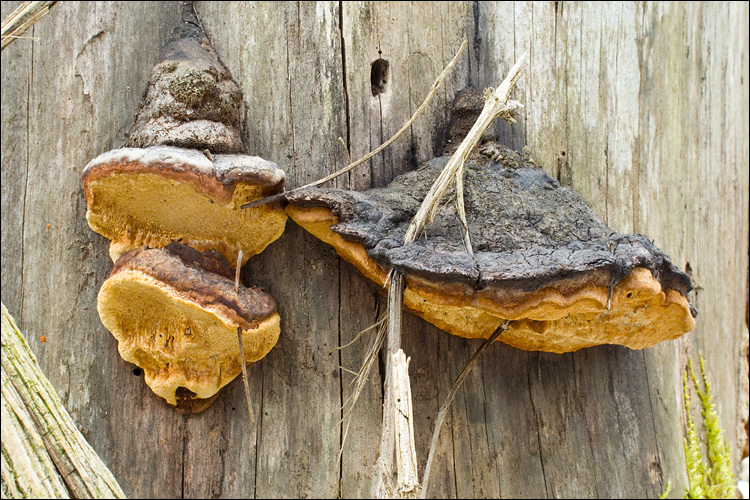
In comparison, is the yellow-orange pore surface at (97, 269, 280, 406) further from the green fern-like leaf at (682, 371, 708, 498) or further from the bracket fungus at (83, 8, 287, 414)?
the green fern-like leaf at (682, 371, 708, 498)

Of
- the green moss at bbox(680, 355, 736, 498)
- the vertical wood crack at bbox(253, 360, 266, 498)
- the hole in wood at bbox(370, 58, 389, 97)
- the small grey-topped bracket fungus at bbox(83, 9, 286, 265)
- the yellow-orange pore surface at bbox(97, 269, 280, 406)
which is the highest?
the hole in wood at bbox(370, 58, 389, 97)

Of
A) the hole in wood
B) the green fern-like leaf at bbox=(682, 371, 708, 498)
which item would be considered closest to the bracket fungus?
the hole in wood

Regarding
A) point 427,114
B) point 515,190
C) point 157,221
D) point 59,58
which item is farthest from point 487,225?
point 59,58

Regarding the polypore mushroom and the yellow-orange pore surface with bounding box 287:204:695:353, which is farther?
the polypore mushroom

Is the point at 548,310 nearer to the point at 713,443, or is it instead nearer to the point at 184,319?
the point at 184,319

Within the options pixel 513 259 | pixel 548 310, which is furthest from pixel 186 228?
pixel 548 310

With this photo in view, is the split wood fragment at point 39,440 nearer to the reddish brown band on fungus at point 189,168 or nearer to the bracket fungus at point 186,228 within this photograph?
the bracket fungus at point 186,228
